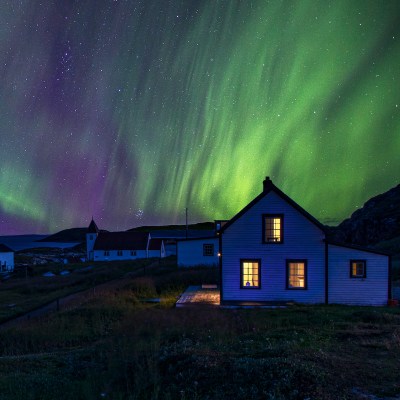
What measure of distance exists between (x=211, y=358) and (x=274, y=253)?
48.2ft

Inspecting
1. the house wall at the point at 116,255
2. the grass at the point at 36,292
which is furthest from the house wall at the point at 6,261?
the grass at the point at 36,292

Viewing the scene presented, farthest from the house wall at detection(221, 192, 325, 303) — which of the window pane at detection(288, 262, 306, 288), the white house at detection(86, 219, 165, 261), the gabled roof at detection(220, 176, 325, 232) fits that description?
the white house at detection(86, 219, 165, 261)

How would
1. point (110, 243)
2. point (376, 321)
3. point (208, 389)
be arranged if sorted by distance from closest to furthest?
1. point (208, 389)
2. point (376, 321)
3. point (110, 243)

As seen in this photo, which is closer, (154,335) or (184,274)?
(154,335)

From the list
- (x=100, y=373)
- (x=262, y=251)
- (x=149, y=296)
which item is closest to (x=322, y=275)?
(x=262, y=251)

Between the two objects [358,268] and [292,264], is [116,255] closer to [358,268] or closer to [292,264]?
[292,264]

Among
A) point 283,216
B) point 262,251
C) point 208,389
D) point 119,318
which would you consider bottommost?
point 119,318

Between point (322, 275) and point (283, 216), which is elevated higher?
point (283, 216)

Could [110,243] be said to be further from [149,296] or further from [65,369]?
[65,369]

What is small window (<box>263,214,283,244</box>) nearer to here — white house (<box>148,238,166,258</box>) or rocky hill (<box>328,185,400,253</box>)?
rocky hill (<box>328,185,400,253</box>)

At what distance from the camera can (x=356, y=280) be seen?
77.9 ft

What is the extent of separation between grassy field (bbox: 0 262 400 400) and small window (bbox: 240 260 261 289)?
17.8 ft

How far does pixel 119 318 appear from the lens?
66.7ft

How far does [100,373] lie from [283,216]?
16.3 m
